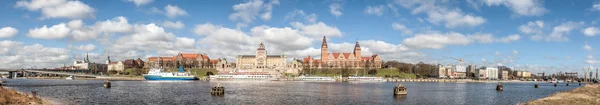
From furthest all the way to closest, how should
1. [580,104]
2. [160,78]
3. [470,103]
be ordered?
[160,78] → [470,103] → [580,104]

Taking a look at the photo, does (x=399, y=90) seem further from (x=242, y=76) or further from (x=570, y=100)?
(x=242, y=76)

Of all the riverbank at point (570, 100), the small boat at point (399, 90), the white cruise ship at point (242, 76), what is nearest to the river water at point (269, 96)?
the small boat at point (399, 90)

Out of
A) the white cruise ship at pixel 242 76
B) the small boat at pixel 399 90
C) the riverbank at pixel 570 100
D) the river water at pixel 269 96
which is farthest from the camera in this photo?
the white cruise ship at pixel 242 76

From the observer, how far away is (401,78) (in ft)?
618

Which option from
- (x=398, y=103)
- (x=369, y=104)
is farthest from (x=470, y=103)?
(x=369, y=104)

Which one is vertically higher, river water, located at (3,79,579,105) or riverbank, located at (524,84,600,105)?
riverbank, located at (524,84,600,105)

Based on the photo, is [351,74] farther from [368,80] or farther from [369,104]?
[369,104]

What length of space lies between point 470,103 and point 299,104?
22.5 m

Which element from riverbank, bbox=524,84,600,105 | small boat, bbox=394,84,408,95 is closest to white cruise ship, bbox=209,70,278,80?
small boat, bbox=394,84,408,95

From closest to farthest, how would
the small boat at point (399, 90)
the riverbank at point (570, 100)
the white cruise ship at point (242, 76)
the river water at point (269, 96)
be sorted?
the riverbank at point (570, 100), the river water at point (269, 96), the small boat at point (399, 90), the white cruise ship at point (242, 76)

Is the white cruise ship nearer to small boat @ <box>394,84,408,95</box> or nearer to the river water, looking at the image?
the river water

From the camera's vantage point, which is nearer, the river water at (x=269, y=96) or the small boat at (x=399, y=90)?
the river water at (x=269, y=96)

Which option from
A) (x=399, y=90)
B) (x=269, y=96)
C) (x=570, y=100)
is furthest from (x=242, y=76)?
(x=570, y=100)

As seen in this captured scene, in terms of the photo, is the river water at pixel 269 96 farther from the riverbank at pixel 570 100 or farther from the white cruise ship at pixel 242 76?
the white cruise ship at pixel 242 76
